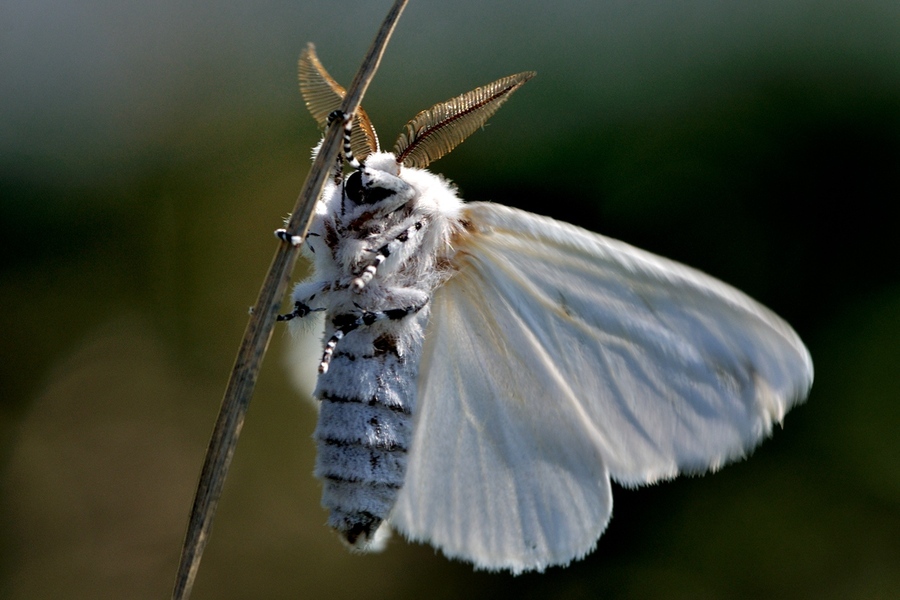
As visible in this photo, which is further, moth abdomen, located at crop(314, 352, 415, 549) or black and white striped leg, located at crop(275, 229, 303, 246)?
moth abdomen, located at crop(314, 352, 415, 549)

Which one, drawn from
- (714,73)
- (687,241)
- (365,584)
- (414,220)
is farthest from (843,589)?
(414,220)

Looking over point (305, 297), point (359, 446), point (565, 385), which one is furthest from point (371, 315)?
point (565, 385)

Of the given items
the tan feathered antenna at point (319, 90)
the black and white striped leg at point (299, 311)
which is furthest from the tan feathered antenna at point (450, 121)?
the black and white striped leg at point (299, 311)

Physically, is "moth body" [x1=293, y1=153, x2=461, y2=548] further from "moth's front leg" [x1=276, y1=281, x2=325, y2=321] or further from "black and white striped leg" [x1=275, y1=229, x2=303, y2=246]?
"black and white striped leg" [x1=275, y1=229, x2=303, y2=246]

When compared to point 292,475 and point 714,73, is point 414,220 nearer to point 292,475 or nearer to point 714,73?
point 292,475

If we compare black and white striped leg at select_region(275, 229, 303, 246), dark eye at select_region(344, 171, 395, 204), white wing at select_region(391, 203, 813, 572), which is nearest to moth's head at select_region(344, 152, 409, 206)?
dark eye at select_region(344, 171, 395, 204)

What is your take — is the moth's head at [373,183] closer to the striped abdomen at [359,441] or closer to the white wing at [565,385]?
the white wing at [565,385]

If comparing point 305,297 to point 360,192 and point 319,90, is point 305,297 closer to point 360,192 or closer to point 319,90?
point 360,192
